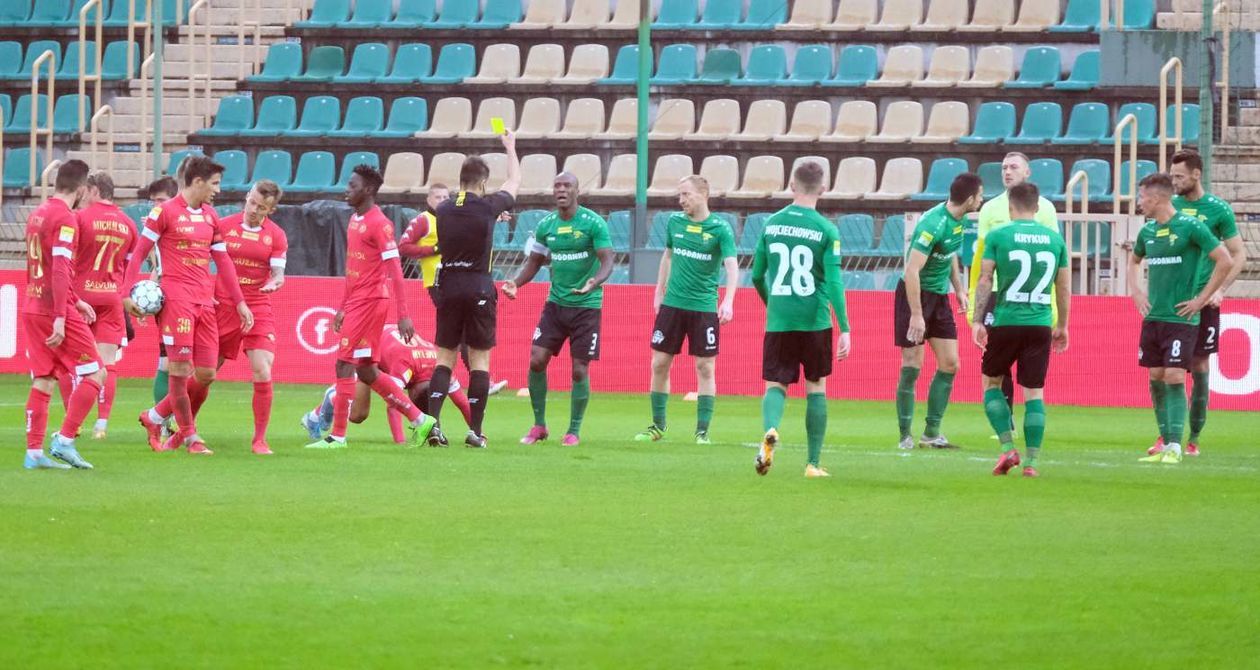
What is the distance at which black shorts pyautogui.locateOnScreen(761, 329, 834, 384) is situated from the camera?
11.4 metres

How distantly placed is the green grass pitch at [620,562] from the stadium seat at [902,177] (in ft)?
42.3

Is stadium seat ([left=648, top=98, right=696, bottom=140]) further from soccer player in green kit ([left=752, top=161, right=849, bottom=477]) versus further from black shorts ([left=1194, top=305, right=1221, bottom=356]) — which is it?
soccer player in green kit ([left=752, top=161, right=849, bottom=477])

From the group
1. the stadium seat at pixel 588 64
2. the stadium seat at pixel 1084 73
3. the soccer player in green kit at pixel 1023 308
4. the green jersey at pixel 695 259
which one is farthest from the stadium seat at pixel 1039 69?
the soccer player in green kit at pixel 1023 308

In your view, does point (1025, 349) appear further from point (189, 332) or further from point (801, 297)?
point (189, 332)

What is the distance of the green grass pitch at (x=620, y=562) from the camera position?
6129 millimetres

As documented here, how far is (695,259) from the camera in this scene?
1508 cm

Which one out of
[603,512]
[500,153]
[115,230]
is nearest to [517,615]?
[603,512]

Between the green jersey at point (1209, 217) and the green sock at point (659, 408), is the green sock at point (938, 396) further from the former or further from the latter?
the green sock at point (659, 408)

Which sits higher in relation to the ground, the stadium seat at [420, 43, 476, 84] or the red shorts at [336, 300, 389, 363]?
the stadium seat at [420, 43, 476, 84]

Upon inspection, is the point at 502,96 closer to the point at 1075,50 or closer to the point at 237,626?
the point at 1075,50

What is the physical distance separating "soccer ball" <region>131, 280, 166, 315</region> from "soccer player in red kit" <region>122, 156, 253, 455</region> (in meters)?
0.04

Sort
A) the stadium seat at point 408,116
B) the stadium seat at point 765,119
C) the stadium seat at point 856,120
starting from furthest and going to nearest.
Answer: the stadium seat at point 408,116 → the stadium seat at point 765,119 → the stadium seat at point 856,120

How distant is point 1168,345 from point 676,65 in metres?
15.9

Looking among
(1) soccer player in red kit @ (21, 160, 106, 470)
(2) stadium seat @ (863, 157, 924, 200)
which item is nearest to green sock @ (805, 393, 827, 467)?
(1) soccer player in red kit @ (21, 160, 106, 470)
